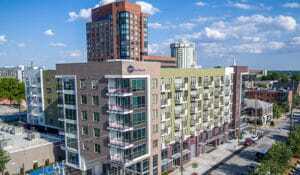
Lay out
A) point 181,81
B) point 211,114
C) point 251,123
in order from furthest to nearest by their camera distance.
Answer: point 251,123 → point 211,114 → point 181,81

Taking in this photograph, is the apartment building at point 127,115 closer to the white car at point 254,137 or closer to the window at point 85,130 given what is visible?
the window at point 85,130

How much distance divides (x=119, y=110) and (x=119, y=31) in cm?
9499

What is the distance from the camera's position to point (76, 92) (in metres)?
47.1

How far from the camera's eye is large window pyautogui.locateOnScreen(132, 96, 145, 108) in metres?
41.8

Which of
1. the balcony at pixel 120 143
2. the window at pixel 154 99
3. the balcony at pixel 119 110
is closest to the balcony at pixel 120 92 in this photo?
the balcony at pixel 119 110

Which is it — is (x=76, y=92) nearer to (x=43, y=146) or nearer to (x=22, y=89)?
(x=43, y=146)

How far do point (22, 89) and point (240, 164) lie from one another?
98250 millimetres

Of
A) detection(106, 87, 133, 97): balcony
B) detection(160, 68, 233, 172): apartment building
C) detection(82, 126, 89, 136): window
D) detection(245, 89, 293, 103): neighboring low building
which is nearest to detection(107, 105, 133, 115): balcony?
detection(106, 87, 133, 97): balcony

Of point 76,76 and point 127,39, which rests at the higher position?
point 127,39

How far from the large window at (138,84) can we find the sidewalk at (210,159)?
68.8ft

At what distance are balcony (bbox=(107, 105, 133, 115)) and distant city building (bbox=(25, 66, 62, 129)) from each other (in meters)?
34.5

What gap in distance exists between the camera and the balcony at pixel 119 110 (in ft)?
133

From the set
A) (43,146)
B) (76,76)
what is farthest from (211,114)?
(43,146)

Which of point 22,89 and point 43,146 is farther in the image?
point 22,89
